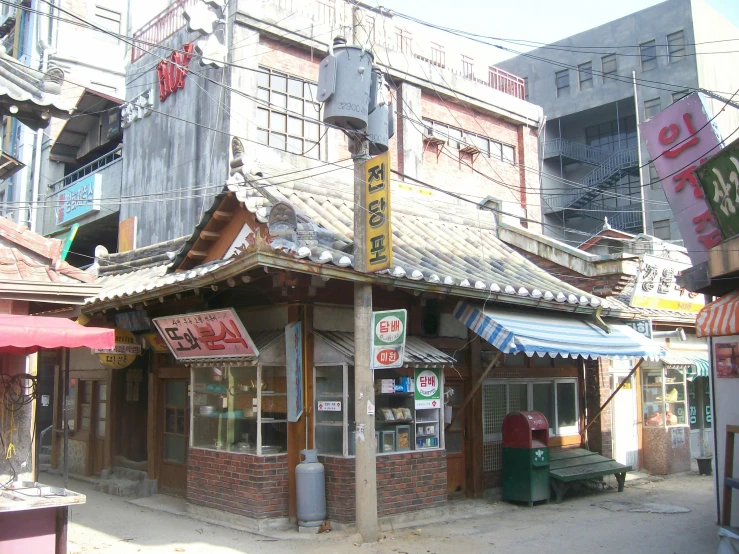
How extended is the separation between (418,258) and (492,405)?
12.5ft

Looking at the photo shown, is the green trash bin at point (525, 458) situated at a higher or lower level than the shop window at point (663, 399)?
lower

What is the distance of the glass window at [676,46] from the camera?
117 ft

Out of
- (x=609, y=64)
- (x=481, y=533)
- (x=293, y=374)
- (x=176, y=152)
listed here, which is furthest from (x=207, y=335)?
(x=609, y=64)

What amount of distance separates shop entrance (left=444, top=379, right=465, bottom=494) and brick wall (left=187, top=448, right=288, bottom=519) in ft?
11.7

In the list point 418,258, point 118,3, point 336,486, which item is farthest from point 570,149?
point 336,486

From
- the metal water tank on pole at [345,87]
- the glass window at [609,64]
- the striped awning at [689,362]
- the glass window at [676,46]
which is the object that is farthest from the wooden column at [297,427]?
the glass window at [609,64]

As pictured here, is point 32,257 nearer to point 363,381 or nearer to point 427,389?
point 363,381

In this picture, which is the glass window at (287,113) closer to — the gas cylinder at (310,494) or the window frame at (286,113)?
the window frame at (286,113)

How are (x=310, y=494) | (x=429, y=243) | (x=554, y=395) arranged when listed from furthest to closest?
(x=554, y=395), (x=429, y=243), (x=310, y=494)

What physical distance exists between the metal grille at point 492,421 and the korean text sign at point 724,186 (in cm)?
547

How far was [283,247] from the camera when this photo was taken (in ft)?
30.0

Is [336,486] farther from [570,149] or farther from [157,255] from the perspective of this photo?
[570,149]

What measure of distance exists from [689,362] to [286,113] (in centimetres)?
1148

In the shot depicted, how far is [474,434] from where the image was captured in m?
13.2
